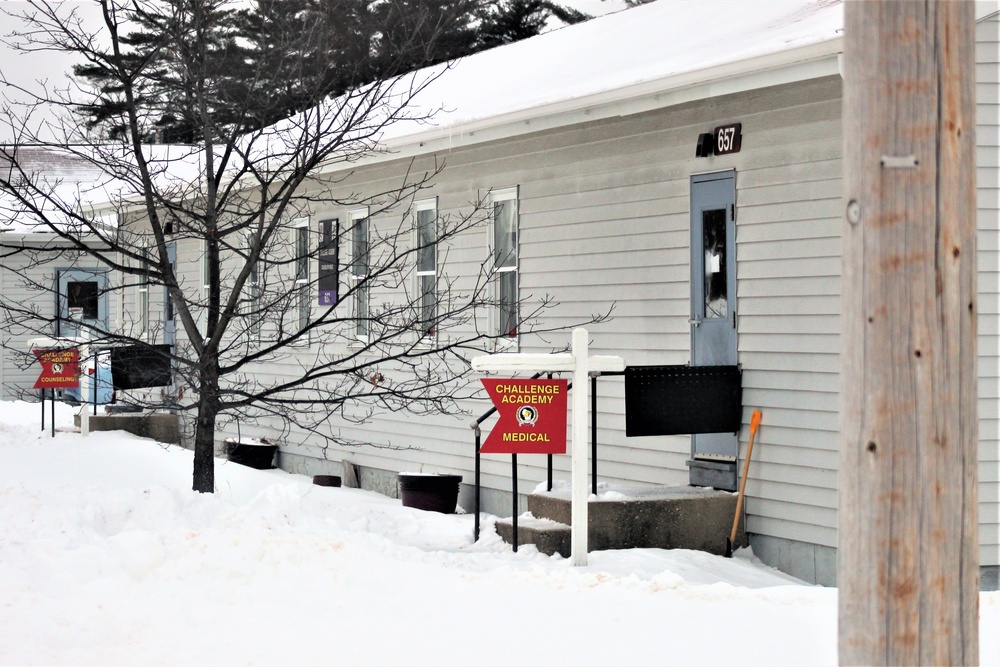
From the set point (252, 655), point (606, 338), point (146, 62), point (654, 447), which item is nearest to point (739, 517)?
point (654, 447)

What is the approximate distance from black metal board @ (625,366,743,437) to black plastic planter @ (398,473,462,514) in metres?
4.12

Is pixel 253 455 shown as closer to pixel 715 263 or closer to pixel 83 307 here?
pixel 83 307

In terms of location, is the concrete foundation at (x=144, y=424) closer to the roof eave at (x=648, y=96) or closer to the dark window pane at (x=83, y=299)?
the dark window pane at (x=83, y=299)

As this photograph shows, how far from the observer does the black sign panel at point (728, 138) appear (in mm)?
9883

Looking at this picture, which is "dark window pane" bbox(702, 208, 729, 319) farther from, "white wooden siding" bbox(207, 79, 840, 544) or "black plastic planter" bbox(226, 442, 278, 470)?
"black plastic planter" bbox(226, 442, 278, 470)

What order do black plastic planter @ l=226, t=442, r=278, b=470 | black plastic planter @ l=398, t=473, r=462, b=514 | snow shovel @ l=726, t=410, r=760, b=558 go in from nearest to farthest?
1. snow shovel @ l=726, t=410, r=760, b=558
2. black plastic planter @ l=398, t=473, r=462, b=514
3. black plastic planter @ l=226, t=442, r=278, b=470

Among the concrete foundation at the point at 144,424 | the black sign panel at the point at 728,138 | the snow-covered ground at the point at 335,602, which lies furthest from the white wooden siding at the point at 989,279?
the concrete foundation at the point at 144,424

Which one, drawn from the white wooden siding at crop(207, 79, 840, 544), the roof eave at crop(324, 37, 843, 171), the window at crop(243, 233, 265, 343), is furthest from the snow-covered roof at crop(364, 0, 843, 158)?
the window at crop(243, 233, 265, 343)

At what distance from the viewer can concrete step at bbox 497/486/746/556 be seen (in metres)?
9.17

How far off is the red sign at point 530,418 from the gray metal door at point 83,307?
3.18 metres

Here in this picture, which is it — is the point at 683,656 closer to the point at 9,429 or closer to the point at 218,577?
the point at 218,577

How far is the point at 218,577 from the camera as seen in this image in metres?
6.54

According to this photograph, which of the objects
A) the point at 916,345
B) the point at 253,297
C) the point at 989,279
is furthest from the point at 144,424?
the point at 916,345

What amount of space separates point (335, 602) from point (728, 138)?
570cm
